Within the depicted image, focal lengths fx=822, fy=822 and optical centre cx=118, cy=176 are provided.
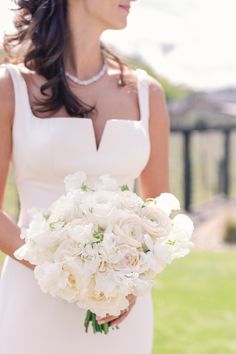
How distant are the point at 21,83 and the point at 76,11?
33cm

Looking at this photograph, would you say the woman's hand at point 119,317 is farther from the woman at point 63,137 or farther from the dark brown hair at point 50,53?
the dark brown hair at point 50,53

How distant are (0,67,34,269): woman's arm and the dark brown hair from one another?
11 centimetres

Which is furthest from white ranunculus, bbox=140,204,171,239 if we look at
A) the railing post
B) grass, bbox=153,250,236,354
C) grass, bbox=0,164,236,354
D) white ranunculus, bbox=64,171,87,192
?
the railing post

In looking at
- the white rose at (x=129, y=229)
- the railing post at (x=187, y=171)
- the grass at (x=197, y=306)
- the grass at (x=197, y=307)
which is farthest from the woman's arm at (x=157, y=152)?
the railing post at (x=187, y=171)

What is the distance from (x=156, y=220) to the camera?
246 centimetres

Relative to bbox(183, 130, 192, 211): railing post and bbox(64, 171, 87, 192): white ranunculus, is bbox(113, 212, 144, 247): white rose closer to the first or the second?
bbox(64, 171, 87, 192): white ranunculus

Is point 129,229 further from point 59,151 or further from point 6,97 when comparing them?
point 6,97

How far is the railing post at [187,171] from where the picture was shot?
42.3 feet

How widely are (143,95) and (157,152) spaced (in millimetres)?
216

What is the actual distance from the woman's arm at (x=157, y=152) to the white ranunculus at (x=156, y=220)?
54 centimetres

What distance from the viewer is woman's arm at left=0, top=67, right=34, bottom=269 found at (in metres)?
2.64

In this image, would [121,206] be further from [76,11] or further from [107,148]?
[76,11]

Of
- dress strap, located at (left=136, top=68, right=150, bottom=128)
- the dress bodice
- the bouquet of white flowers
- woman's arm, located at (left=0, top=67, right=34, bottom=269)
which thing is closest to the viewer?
the bouquet of white flowers

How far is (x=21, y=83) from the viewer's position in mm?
2814
